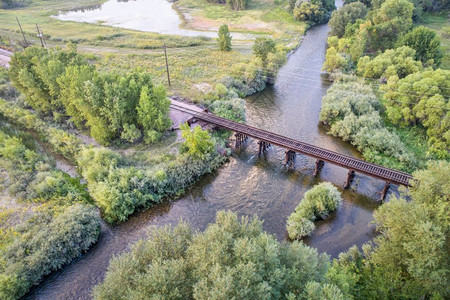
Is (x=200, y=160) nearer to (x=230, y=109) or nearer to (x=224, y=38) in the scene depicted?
(x=230, y=109)

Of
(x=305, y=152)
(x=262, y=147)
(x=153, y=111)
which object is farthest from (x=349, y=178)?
(x=153, y=111)

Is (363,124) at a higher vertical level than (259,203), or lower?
higher

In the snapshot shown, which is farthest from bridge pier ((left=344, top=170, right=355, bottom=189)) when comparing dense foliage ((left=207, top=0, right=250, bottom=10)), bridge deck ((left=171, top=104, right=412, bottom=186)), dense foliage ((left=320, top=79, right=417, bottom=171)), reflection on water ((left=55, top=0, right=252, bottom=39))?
dense foliage ((left=207, top=0, right=250, bottom=10))

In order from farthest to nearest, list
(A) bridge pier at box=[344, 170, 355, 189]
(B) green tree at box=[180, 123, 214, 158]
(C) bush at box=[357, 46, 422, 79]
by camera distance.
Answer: (C) bush at box=[357, 46, 422, 79]
(B) green tree at box=[180, 123, 214, 158]
(A) bridge pier at box=[344, 170, 355, 189]

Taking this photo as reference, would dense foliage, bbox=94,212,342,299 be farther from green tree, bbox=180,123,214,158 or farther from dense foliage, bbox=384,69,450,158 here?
dense foliage, bbox=384,69,450,158

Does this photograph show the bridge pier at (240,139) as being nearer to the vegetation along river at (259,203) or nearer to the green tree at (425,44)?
the vegetation along river at (259,203)

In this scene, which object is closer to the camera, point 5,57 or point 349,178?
point 349,178

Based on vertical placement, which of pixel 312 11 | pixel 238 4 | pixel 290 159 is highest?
pixel 238 4
